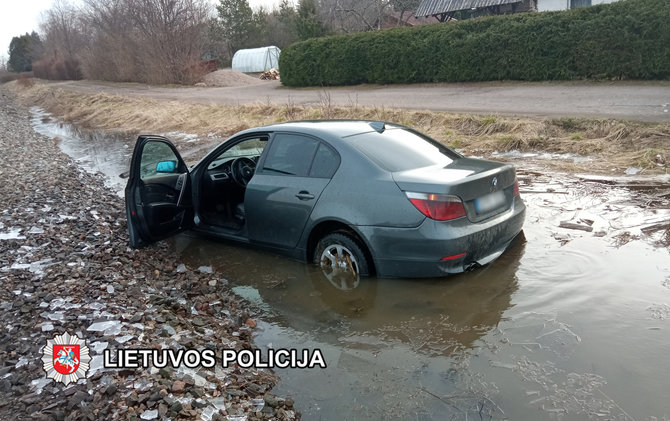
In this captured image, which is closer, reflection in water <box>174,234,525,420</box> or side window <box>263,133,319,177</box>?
reflection in water <box>174,234,525,420</box>

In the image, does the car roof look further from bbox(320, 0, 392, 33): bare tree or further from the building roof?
bbox(320, 0, 392, 33): bare tree

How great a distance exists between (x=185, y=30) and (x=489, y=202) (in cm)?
3878

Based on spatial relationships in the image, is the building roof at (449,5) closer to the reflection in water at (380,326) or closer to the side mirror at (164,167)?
the reflection in water at (380,326)

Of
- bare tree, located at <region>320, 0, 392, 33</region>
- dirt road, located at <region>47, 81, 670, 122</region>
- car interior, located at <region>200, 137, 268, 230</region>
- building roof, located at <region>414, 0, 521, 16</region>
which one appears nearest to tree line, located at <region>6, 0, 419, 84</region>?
bare tree, located at <region>320, 0, 392, 33</region>

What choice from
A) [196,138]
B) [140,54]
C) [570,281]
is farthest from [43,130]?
[570,281]

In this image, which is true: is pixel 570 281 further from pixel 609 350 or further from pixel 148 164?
pixel 148 164

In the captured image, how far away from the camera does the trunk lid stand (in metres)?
4.34

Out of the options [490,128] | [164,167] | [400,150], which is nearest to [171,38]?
[490,128]

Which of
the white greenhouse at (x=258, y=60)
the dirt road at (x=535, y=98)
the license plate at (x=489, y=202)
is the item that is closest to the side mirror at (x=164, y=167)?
the license plate at (x=489, y=202)

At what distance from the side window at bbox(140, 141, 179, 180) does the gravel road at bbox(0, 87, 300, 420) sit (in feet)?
3.15

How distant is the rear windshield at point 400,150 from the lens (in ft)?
15.6

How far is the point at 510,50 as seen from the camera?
19.8 metres

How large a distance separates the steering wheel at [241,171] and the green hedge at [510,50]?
14.7 metres

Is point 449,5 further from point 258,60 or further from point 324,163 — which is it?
point 324,163
